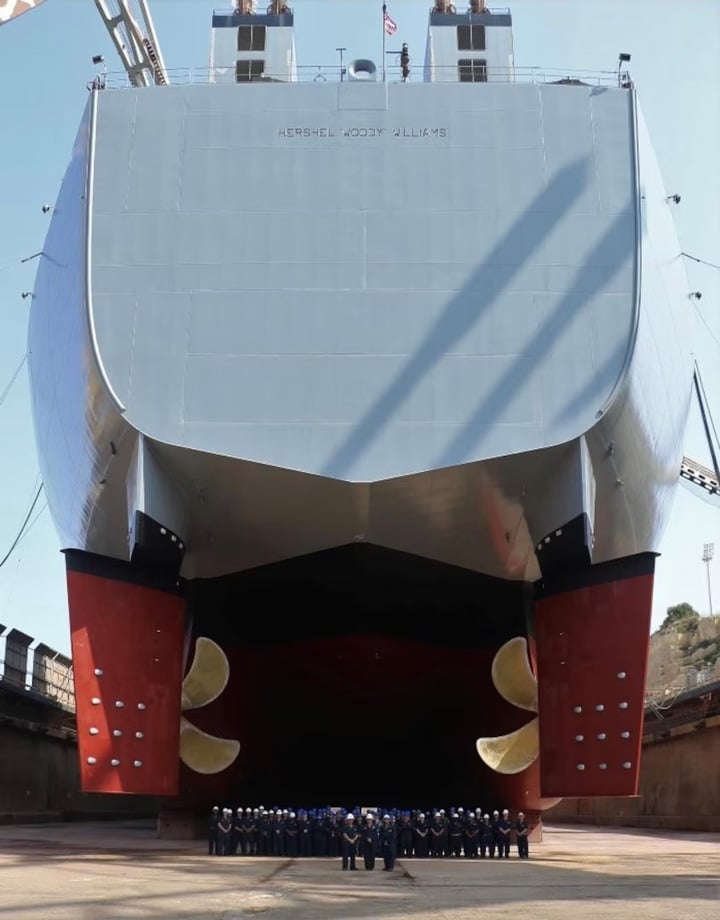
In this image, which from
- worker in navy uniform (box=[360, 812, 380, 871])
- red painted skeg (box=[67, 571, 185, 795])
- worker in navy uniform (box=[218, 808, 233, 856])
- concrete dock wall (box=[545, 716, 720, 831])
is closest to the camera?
worker in navy uniform (box=[360, 812, 380, 871])

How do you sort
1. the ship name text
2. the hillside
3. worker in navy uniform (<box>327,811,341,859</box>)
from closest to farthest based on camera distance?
worker in navy uniform (<box>327,811,341,859</box>)
the ship name text
the hillside

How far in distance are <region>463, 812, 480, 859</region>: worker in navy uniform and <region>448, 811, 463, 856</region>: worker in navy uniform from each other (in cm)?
8

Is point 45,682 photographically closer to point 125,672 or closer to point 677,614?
point 125,672

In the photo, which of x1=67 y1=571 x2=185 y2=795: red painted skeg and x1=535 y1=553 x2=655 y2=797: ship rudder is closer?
x1=67 y1=571 x2=185 y2=795: red painted skeg

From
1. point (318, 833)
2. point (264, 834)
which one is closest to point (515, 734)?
point (318, 833)

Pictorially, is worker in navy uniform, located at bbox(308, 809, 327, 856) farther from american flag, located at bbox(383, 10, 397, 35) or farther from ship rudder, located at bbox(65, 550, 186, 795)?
american flag, located at bbox(383, 10, 397, 35)

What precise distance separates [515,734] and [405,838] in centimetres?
253

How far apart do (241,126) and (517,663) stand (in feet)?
28.6

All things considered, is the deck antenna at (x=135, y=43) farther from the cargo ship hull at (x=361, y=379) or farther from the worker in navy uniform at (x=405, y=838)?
the worker in navy uniform at (x=405, y=838)

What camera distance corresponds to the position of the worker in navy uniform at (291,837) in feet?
42.9

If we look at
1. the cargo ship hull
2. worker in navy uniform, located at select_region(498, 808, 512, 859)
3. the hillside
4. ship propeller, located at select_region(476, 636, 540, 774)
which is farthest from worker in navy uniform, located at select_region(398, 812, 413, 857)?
the hillside

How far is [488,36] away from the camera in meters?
17.4

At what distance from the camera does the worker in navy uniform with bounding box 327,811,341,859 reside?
1280 centimetres

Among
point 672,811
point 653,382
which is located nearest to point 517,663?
point 653,382
